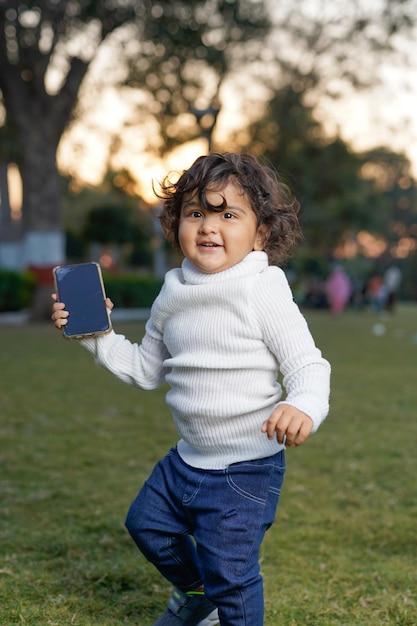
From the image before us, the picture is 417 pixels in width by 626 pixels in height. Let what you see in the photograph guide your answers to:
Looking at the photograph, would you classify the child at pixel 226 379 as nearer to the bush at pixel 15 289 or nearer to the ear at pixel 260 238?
the ear at pixel 260 238

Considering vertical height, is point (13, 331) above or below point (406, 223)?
above

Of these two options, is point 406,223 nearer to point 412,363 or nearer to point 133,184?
point 133,184

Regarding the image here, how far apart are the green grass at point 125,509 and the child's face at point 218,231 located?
1.18 metres

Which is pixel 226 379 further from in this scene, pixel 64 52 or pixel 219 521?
pixel 64 52

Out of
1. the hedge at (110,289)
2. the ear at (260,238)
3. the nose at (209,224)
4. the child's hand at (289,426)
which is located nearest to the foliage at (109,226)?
the hedge at (110,289)

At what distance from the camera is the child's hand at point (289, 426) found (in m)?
2.19

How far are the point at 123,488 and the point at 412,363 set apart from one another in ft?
26.6

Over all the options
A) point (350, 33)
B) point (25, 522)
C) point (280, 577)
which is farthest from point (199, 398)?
point (350, 33)

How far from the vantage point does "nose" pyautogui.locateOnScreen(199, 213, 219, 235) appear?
2.47m

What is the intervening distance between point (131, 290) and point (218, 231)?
74.3ft

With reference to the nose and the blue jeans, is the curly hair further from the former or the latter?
the blue jeans

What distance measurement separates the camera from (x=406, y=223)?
2820 inches

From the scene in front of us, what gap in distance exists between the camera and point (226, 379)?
2441mm

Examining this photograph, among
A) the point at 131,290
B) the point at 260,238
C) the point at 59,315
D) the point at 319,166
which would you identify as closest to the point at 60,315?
the point at 59,315
